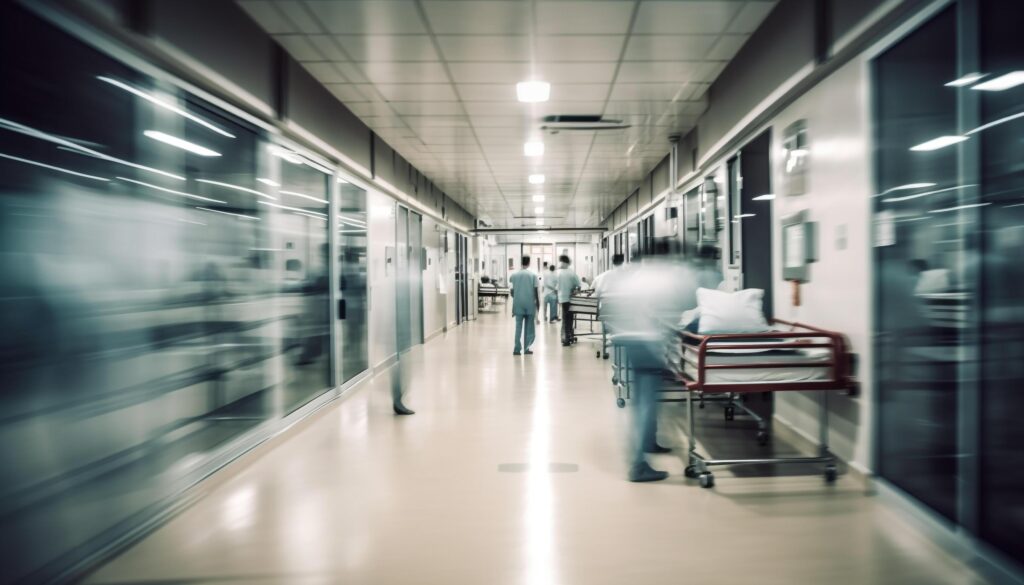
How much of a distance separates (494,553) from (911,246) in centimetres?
258

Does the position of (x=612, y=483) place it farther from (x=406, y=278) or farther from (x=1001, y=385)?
(x=406, y=278)

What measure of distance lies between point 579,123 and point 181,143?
419 cm

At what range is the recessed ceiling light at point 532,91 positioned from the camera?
5.18 metres

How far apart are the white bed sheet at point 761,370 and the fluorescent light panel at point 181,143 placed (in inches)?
130

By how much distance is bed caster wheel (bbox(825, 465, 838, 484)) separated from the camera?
3.41m

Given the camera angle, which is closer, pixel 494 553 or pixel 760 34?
pixel 494 553

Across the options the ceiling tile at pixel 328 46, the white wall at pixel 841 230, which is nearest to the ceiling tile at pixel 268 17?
the ceiling tile at pixel 328 46

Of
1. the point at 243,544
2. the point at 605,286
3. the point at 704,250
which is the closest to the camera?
the point at 243,544

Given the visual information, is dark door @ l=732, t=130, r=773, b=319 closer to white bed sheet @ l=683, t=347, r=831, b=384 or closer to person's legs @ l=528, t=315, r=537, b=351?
white bed sheet @ l=683, t=347, r=831, b=384

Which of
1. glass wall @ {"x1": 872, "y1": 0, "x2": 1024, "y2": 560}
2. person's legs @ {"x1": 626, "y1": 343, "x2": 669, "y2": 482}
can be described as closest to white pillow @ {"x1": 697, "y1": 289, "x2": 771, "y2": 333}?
person's legs @ {"x1": 626, "y1": 343, "x2": 669, "y2": 482}

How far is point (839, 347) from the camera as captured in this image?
10.9 feet

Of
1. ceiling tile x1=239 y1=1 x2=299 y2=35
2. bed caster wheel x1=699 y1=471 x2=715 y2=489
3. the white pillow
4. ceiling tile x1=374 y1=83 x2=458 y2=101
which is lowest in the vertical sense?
bed caster wheel x1=699 y1=471 x2=715 y2=489

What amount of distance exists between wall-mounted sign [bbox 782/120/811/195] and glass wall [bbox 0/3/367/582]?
4.06 m

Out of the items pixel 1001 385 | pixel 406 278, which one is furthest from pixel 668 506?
pixel 406 278
